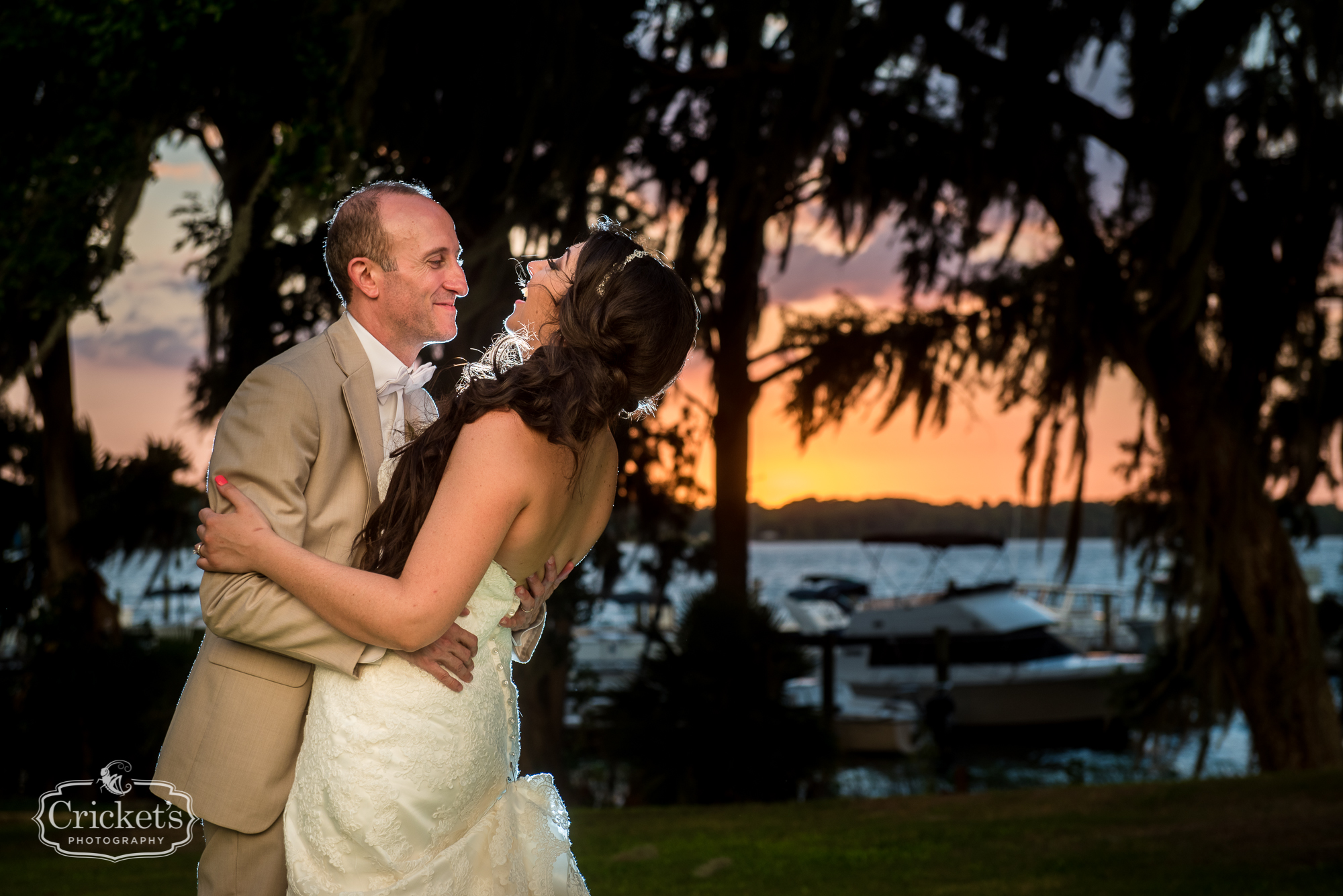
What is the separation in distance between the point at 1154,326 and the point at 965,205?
4.53 feet

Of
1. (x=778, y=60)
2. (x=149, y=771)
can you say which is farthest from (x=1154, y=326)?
(x=149, y=771)

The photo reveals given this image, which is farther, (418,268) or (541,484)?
(418,268)

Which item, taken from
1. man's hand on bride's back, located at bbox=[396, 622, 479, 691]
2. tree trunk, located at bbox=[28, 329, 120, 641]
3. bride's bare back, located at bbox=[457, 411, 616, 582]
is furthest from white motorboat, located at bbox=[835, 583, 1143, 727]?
man's hand on bride's back, located at bbox=[396, 622, 479, 691]

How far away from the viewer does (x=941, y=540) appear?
26.3m

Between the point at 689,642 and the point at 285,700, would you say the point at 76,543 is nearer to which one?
the point at 689,642

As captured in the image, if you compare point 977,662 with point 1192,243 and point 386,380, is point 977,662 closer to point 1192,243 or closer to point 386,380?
point 1192,243

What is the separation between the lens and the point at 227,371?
7910 mm

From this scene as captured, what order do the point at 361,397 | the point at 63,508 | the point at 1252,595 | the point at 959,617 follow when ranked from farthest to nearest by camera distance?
1. the point at 959,617
2. the point at 63,508
3. the point at 1252,595
4. the point at 361,397

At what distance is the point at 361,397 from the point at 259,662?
47 cm

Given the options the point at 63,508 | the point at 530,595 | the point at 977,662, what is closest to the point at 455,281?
the point at 530,595

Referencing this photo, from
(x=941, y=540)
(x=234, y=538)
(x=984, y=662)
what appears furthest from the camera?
(x=941, y=540)

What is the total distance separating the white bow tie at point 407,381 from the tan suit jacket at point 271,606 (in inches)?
4.5

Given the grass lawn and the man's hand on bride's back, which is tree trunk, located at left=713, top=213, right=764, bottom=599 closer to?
the grass lawn

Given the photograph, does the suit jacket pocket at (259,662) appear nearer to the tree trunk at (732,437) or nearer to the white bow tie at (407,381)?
the white bow tie at (407,381)
